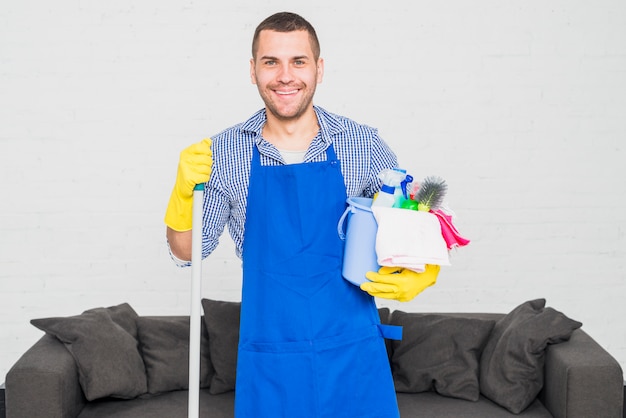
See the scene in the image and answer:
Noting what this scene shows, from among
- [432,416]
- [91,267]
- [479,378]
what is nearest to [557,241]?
[479,378]

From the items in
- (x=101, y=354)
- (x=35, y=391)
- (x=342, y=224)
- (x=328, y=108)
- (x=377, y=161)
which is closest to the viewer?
(x=342, y=224)

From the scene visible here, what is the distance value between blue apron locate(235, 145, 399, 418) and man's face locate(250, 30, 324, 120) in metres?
0.19

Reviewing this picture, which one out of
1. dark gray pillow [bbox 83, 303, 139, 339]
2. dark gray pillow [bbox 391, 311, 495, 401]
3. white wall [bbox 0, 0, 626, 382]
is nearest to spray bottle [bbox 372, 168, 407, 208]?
dark gray pillow [bbox 391, 311, 495, 401]

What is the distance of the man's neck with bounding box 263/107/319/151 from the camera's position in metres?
2.54

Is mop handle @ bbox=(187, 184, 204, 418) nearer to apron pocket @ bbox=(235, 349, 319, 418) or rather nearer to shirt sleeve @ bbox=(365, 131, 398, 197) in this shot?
apron pocket @ bbox=(235, 349, 319, 418)

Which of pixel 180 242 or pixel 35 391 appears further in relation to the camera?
pixel 35 391

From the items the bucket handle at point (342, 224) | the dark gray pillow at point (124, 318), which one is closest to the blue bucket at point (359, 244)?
the bucket handle at point (342, 224)

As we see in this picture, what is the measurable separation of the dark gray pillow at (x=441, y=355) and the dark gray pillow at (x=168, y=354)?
859 millimetres

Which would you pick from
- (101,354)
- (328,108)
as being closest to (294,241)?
(101,354)

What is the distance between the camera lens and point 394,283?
2.34 m

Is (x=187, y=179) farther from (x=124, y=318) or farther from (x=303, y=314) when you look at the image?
(x=124, y=318)

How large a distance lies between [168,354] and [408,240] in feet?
5.97

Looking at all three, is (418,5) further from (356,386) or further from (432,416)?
(356,386)

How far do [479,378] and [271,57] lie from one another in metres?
1.94
